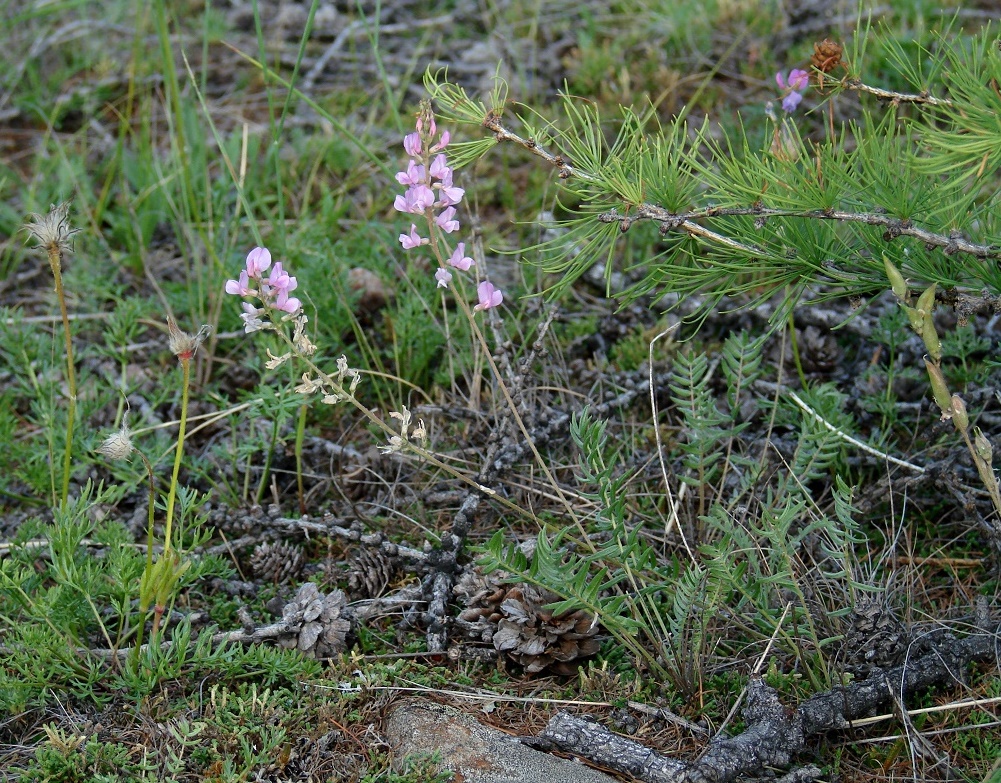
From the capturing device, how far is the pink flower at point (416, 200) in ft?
6.08

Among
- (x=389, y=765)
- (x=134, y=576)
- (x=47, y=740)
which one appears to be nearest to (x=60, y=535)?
(x=134, y=576)

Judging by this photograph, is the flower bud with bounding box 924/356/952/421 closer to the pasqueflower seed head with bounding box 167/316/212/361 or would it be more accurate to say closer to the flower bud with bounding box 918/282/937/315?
the flower bud with bounding box 918/282/937/315

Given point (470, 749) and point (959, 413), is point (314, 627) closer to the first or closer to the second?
point (470, 749)

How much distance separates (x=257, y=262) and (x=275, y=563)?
3.03ft

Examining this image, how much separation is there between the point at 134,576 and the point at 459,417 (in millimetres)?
1046

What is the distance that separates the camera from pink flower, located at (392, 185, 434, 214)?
185cm

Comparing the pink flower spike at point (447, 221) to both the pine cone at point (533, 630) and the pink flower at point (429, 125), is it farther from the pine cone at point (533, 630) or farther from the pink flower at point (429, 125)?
the pine cone at point (533, 630)

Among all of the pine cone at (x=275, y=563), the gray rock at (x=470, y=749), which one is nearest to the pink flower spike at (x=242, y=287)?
the pine cone at (x=275, y=563)

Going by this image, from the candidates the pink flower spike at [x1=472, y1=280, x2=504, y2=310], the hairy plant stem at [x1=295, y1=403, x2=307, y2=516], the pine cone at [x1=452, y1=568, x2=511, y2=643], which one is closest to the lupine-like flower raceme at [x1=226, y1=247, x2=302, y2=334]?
the pink flower spike at [x1=472, y1=280, x2=504, y2=310]

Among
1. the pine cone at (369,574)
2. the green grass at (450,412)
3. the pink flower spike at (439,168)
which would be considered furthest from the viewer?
the pine cone at (369,574)

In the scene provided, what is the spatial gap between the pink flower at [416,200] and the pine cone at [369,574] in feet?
3.17

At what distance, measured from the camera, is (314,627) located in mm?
2180

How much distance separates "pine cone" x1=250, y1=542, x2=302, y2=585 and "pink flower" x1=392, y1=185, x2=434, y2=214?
108 centimetres

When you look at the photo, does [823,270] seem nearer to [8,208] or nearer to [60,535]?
[60,535]
